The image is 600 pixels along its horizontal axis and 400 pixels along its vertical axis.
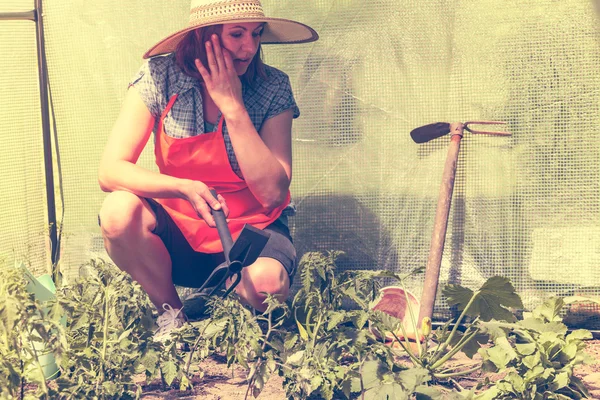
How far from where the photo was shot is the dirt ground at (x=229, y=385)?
2855mm

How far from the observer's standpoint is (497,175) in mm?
3803

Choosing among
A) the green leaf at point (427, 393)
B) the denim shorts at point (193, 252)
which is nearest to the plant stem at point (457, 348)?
the green leaf at point (427, 393)

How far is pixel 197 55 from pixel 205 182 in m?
0.50

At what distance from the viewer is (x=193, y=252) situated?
3.45m

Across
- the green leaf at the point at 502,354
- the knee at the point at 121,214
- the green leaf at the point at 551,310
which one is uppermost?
the knee at the point at 121,214

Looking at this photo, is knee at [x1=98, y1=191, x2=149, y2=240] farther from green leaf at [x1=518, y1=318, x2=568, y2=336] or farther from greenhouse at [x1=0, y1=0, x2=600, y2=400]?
green leaf at [x1=518, y1=318, x2=568, y2=336]

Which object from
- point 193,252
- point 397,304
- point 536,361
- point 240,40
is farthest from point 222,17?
point 536,361

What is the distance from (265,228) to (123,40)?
134cm

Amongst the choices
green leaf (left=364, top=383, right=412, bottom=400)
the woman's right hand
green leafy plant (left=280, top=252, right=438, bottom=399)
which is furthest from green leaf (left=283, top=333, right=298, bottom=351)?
the woman's right hand

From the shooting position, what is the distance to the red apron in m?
Answer: 3.36

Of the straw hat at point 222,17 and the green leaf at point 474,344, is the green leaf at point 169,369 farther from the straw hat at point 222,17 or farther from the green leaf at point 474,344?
the straw hat at point 222,17

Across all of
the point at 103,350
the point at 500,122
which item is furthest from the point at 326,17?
the point at 103,350

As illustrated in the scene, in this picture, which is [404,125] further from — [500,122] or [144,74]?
[144,74]

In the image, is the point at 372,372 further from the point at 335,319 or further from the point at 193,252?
the point at 193,252
